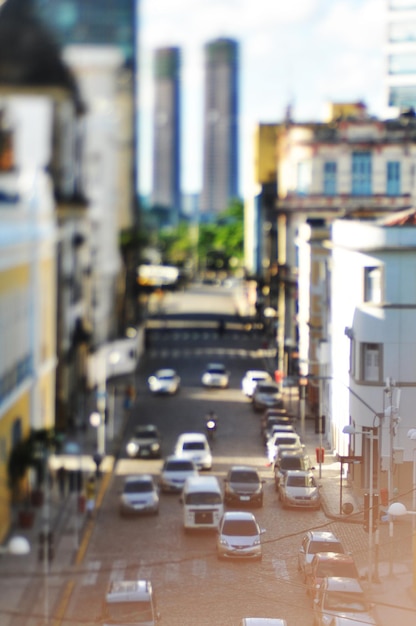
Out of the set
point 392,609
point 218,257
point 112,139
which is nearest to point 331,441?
point 392,609

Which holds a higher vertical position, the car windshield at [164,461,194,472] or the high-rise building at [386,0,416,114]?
the high-rise building at [386,0,416,114]

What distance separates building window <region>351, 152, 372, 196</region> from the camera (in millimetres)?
3371

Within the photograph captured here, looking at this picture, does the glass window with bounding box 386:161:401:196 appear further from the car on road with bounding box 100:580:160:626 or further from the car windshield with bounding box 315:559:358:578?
the car on road with bounding box 100:580:160:626

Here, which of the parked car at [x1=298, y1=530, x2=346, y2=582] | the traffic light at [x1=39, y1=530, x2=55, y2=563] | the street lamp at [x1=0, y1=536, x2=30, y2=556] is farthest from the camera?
the street lamp at [x1=0, y1=536, x2=30, y2=556]

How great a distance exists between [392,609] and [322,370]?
0.65 m

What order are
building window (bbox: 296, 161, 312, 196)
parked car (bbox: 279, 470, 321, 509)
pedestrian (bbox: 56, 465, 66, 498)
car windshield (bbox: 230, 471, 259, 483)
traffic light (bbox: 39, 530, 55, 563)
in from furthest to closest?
pedestrian (bbox: 56, 465, 66, 498), traffic light (bbox: 39, 530, 55, 563), building window (bbox: 296, 161, 312, 196), car windshield (bbox: 230, 471, 259, 483), parked car (bbox: 279, 470, 321, 509)

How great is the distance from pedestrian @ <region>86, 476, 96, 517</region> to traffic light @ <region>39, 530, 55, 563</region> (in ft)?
1.40

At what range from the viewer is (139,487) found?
3111mm

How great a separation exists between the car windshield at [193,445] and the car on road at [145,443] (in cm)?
8

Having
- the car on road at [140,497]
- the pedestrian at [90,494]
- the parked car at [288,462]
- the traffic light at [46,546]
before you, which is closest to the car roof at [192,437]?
the car on road at [140,497]

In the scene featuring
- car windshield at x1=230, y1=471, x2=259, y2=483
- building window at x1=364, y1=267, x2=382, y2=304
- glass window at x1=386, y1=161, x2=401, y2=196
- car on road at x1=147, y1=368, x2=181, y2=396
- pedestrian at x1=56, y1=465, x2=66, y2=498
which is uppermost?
glass window at x1=386, y1=161, x2=401, y2=196

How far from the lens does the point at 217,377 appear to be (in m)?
3.34

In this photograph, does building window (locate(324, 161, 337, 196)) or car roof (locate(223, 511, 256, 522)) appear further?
building window (locate(324, 161, 337, 196))

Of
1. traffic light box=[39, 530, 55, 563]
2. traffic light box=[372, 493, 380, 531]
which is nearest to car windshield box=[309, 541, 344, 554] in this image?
traffic light box=[372, 493, 380, 531]
